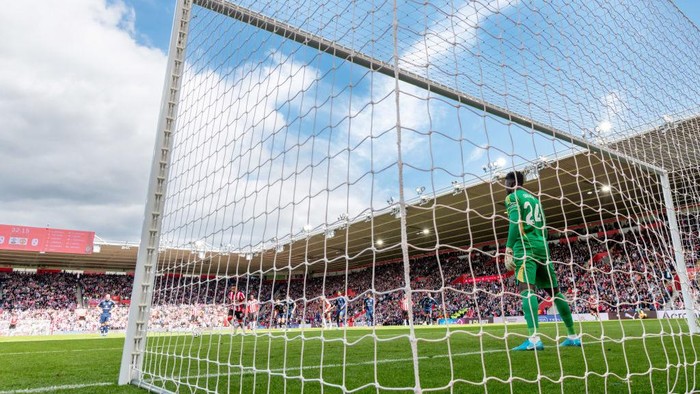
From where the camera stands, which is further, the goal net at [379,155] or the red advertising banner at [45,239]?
the red advertising banner at [45,239]

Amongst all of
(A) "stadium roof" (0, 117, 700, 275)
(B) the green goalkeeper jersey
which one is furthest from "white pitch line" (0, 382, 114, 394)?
(B) the green goalkeeper jersey

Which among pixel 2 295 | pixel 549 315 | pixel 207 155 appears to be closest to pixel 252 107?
pixel 207 155

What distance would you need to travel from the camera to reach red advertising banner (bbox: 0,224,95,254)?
21.9m

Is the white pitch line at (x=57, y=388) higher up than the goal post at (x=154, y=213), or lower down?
lower down

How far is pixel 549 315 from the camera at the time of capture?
1547 centimetres

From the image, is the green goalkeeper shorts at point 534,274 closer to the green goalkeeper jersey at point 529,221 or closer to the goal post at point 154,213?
the green goalkeeper jersey at point 529,221

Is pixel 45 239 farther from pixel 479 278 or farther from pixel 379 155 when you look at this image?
pixel 379 155

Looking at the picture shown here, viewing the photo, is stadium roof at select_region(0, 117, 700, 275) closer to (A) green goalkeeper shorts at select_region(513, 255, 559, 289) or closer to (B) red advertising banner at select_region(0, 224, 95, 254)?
(A) green goalkeeper shorts at select_region(513, 255, 559, 289)

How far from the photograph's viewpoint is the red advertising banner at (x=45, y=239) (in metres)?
21.9

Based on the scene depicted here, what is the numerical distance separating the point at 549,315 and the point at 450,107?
15.3 metres

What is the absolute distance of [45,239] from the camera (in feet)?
73.5

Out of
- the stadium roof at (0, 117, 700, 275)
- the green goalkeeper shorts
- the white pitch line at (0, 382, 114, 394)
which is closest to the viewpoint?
the stadium roof at (0, 117, 700, 275)

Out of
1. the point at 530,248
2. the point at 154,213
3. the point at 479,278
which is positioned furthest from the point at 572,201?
the point at 479,278

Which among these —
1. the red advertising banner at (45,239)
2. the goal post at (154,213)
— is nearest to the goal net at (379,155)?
the goal post at (154,213)
